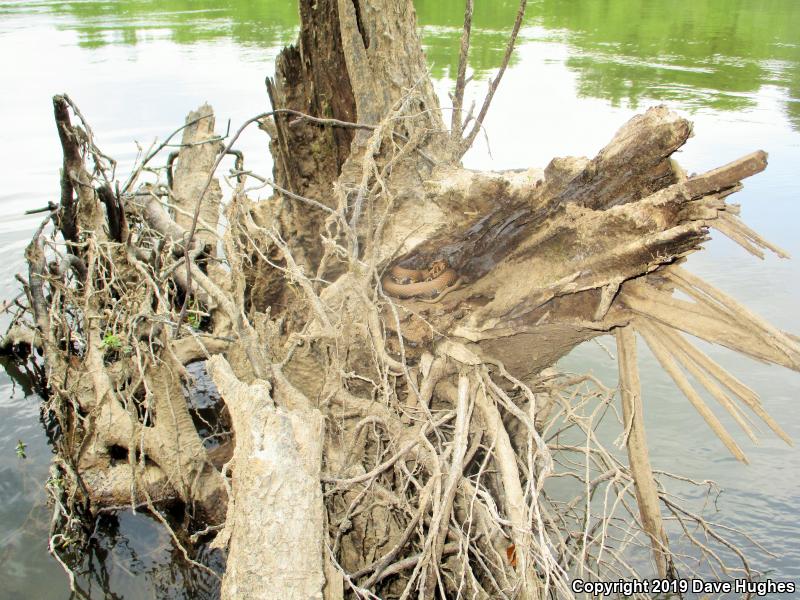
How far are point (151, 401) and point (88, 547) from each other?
98 centimetres

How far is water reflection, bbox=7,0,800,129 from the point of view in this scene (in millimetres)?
10195

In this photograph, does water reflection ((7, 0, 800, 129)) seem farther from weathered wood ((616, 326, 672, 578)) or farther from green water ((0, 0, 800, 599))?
weathered wood ((616, 326, 672, 578))

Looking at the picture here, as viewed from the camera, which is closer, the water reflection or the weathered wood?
the weathered wood

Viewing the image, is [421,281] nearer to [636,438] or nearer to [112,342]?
[636,438]

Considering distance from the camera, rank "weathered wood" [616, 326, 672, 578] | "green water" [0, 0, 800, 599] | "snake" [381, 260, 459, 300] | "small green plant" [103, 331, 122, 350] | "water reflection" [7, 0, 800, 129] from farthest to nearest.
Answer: "water reflection" [7, 0, 800, 129] → "green water" [0, 0, 800, 599] → "small green plant" [103, 331, 122, 350] → "snake" [381, 260, 459, 300] → "weathered wood" [616, 326, 672, 578]

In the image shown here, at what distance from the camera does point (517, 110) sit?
32.3ft

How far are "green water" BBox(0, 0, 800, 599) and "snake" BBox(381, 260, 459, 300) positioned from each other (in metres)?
0.63

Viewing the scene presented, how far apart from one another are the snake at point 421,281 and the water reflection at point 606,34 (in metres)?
7.76

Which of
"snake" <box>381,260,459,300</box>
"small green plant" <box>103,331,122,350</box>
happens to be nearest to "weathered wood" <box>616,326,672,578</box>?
"snake" <box>381,260,459,300</box>

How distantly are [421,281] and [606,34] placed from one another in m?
13.6

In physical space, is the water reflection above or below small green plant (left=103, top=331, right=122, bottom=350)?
above

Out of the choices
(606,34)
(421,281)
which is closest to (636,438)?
(421,281)

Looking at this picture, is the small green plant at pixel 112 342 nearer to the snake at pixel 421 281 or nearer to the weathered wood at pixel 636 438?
the snake at pixel 421 281

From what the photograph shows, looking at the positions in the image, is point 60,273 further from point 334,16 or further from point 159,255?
point 334,16
